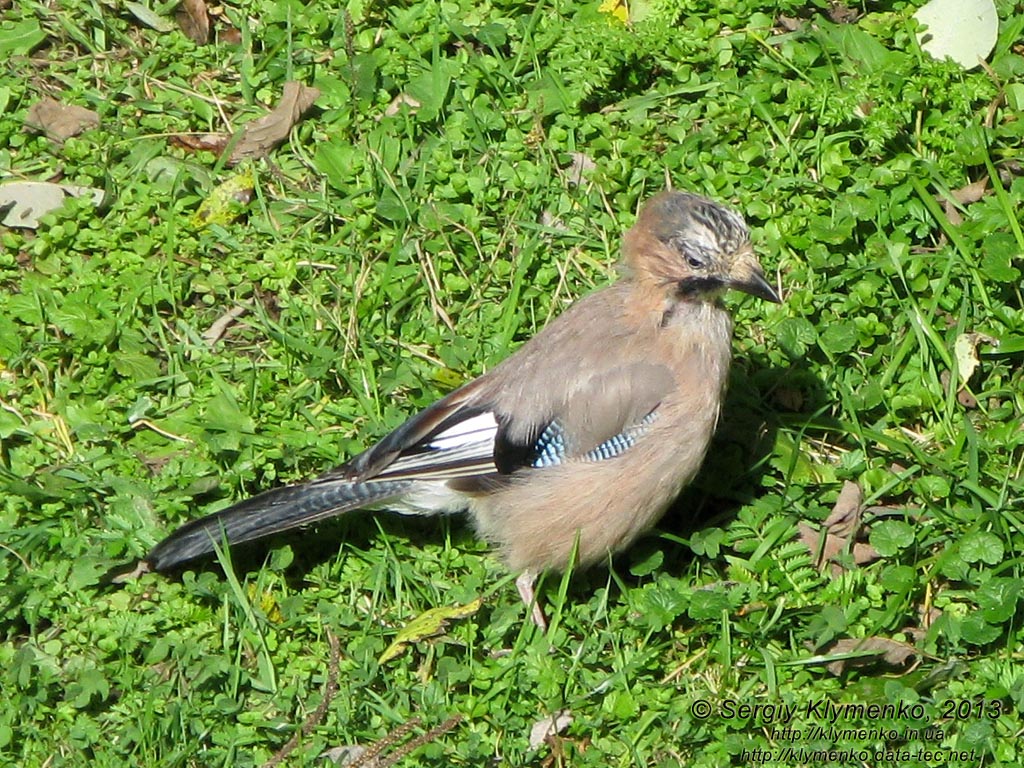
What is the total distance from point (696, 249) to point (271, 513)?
188cm

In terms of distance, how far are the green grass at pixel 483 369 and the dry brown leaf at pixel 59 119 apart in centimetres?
6

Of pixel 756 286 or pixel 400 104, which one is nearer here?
pixel 756 286

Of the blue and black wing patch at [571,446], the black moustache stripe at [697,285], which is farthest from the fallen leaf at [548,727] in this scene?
the black moustache stripe at [697,285]

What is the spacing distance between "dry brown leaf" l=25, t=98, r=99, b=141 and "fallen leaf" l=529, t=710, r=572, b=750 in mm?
3691

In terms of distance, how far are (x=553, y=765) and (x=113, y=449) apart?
226cm

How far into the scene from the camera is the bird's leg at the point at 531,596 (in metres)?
5.60

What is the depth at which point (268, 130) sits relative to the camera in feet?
23.2

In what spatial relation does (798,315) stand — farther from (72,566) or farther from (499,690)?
(72,566)

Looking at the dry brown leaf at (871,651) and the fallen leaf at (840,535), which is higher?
the fallen leaf at (840,535)

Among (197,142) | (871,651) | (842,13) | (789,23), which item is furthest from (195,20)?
(871,651)

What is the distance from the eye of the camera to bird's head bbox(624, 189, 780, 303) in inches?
217

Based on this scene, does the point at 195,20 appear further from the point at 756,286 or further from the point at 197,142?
the point at 756,286

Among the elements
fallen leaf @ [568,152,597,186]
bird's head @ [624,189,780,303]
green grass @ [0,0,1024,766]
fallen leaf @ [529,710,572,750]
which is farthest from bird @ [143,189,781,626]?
fallen leaf @ [568,152,597,186]

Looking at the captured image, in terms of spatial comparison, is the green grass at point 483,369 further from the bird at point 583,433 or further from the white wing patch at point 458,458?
the white wing patch at point 458,458
